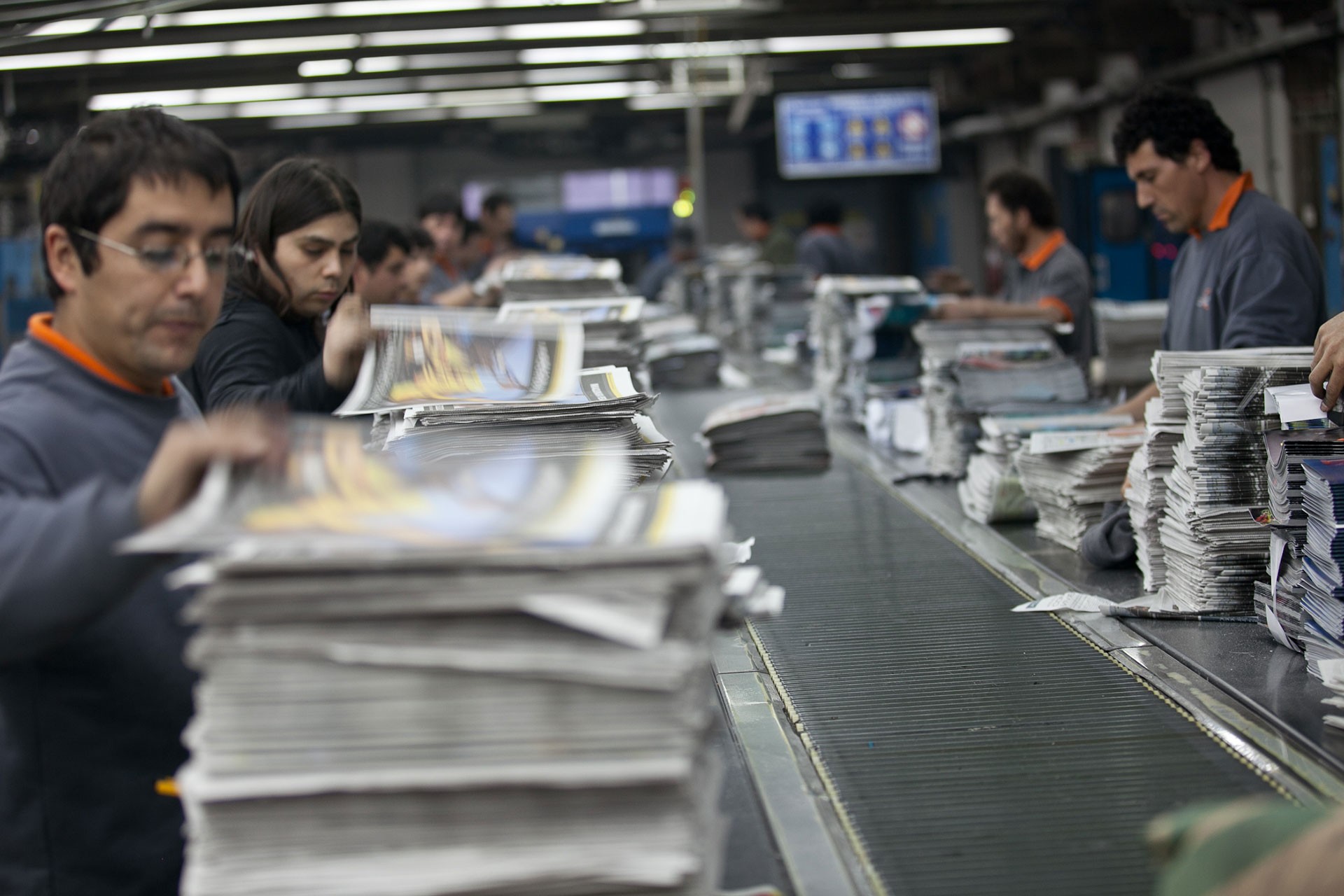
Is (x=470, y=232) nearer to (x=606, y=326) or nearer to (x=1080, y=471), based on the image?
(x=606, y=326)

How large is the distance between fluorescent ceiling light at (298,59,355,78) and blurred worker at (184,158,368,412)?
409 inches

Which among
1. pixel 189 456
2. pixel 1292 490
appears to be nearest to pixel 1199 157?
pixel 1292 490

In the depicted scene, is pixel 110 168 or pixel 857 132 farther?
pixel 857 132

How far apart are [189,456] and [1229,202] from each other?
295 cm

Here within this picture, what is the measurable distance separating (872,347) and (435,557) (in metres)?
4.66

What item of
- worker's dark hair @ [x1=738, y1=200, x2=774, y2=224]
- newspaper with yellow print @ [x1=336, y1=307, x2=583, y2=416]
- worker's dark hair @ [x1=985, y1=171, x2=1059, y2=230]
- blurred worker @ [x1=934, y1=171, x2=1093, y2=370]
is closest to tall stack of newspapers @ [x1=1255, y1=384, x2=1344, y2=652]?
newspaper with yellow print @ [x1=336, y1=307, x2=583, y2=416]

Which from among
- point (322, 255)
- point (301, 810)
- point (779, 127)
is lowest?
point (301, 810)

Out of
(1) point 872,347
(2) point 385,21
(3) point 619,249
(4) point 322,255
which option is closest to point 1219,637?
(4) point 322,255

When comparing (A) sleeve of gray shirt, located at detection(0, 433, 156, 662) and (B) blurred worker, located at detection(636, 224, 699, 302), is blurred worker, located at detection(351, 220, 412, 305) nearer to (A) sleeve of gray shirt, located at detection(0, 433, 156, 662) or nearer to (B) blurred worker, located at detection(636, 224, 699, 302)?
(A) sleeve of gray shirt, located at detection(0, 433, 156, 662)

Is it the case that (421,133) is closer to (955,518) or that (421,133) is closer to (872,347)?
(872,347)

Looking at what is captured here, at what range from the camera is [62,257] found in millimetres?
1324

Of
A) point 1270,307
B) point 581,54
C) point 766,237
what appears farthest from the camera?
point 581,54

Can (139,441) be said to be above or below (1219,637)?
above

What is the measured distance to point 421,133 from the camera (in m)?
20.7
